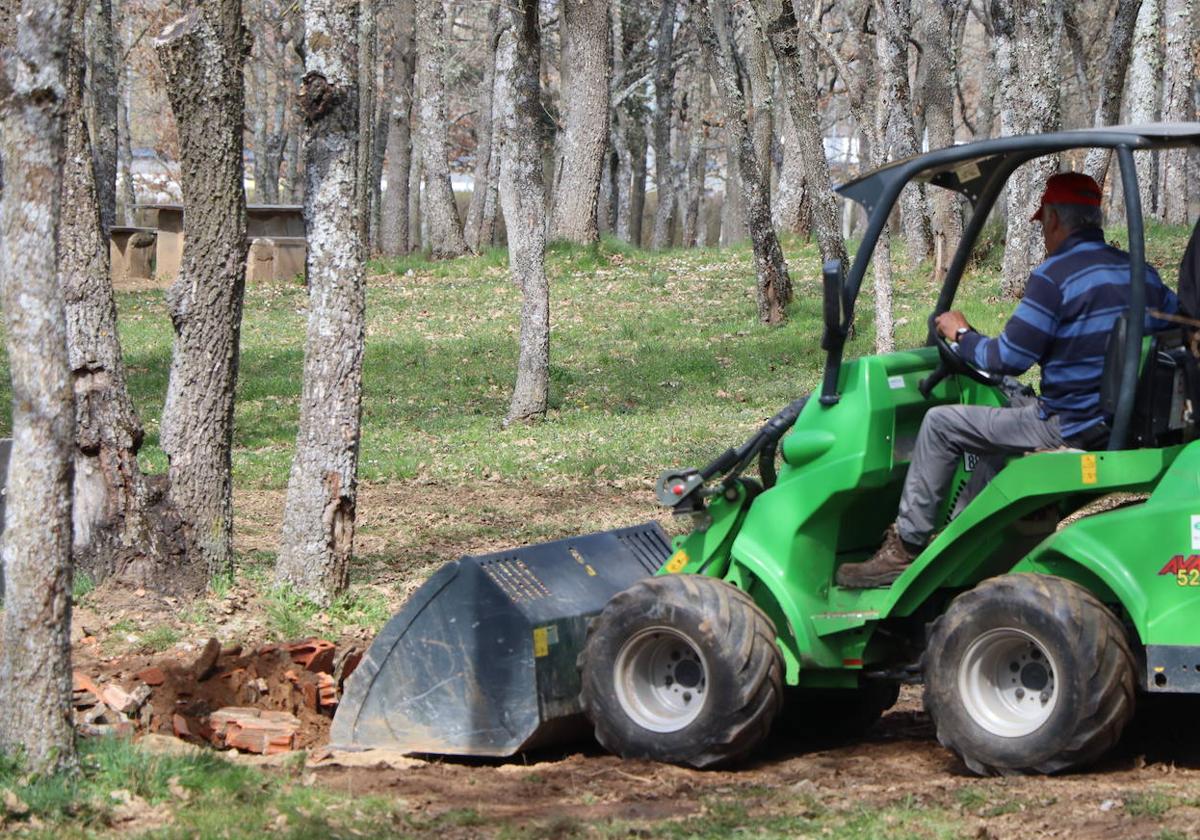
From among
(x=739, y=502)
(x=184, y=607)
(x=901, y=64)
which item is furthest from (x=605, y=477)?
(x=901, y=64)

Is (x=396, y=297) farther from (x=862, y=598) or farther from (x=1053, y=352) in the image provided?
(x=1053, y=352)

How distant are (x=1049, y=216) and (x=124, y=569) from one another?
5872mm

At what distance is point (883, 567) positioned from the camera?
21.8ft

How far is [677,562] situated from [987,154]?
2.21 m

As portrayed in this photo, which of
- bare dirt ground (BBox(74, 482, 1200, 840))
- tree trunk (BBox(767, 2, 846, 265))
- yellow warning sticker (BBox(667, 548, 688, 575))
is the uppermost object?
tree trunk (BBox(767, 2, 846, 265))

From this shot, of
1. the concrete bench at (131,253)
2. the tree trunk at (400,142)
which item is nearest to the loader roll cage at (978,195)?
the concrete bench at (131,253)

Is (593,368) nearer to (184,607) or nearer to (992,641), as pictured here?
(184,607)

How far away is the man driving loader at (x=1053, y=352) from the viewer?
6.11 metres

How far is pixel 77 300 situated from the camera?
947 cm

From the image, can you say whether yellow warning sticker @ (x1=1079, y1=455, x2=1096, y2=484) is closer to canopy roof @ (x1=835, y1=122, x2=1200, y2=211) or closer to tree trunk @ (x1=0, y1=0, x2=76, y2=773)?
canopy roof @ (x1=835, y1=122, x2=1200, y2=211)

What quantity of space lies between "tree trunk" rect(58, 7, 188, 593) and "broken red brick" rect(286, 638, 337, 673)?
1456 mm

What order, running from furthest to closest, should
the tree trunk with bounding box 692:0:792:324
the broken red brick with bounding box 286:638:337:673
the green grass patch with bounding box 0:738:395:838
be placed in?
the tree trunk with bounding box 692:0:792:324, the broken red brick with bounding box 286:638:337:673, the green grass patch with bounding box 0:738:395:838

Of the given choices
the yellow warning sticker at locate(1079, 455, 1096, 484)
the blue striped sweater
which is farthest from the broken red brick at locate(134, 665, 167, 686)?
the yellow warning sticker at locate(1079, 455, 1096, 484)

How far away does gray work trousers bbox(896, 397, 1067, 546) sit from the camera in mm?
6230
